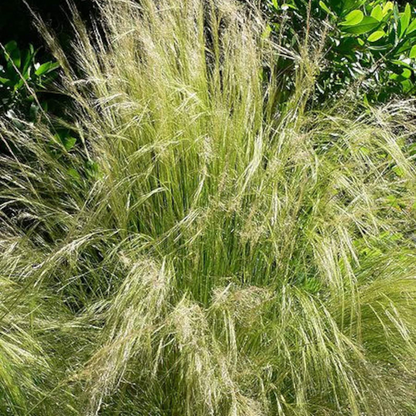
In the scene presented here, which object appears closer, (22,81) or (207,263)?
(207,263)

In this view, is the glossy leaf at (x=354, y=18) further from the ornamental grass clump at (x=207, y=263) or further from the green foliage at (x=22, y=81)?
the green foliage at (x=22, y=81)


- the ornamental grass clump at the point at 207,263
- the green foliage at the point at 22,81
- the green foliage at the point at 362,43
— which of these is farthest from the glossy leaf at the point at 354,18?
the green foliage at the point at 22,81

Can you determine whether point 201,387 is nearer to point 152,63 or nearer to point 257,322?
point 257,322

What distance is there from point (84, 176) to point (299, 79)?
85 cm

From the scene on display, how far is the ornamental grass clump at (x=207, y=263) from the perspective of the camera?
2.08 meters

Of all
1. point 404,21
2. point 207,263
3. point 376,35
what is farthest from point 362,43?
point 207,263

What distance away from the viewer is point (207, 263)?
232 centimetres

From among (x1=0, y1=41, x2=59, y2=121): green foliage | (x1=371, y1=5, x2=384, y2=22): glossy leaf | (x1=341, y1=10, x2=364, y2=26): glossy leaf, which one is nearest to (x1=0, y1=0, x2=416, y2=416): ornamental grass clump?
(x1=0, y1=41, x2=59, y2=121): green foliage

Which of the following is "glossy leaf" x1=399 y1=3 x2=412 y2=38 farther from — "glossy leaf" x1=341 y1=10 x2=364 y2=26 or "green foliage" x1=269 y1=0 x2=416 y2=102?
"glossy leaf" x1=341 y1=10 x2=364 y2=26

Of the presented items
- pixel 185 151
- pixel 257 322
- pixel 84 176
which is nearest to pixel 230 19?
pixel 185 151

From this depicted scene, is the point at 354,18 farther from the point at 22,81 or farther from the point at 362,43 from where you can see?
the point at 22,81

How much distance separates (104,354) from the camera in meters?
1.86

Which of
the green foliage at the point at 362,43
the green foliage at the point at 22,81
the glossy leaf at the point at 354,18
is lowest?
the green foliage at the point at 362,43

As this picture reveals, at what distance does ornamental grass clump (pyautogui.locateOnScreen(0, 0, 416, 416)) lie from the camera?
2.08m
